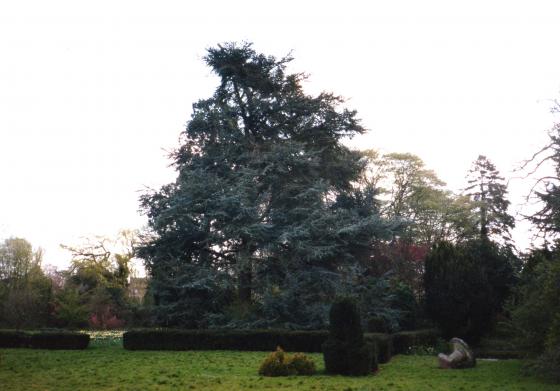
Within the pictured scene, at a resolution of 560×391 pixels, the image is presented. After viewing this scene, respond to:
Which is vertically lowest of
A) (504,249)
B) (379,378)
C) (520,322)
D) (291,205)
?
(379,378)

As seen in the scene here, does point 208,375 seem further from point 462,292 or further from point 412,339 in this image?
point 462,292

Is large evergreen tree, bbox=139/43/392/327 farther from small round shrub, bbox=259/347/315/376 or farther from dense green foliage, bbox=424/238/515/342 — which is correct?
small round shrub, bbox=259/347/315/376

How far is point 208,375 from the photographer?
1473 cm

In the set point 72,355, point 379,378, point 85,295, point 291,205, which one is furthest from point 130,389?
point 85,295

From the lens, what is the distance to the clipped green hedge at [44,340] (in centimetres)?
2391

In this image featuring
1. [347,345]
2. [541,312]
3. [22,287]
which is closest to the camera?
[541,312]

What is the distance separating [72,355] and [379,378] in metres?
11.6

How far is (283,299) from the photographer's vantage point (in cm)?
2661

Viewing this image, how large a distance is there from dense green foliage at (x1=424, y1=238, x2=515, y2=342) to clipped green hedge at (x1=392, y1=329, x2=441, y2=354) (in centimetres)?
78

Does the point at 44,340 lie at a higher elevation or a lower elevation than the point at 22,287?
lower

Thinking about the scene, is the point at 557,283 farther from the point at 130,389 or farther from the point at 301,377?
the point at 130,389

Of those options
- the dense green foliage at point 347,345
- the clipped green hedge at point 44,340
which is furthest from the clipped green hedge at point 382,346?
the clipped green hedge at point 44,340

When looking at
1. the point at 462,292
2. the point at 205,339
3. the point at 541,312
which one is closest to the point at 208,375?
the point at 541,312

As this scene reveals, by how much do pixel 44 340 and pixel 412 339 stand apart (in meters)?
14.9
